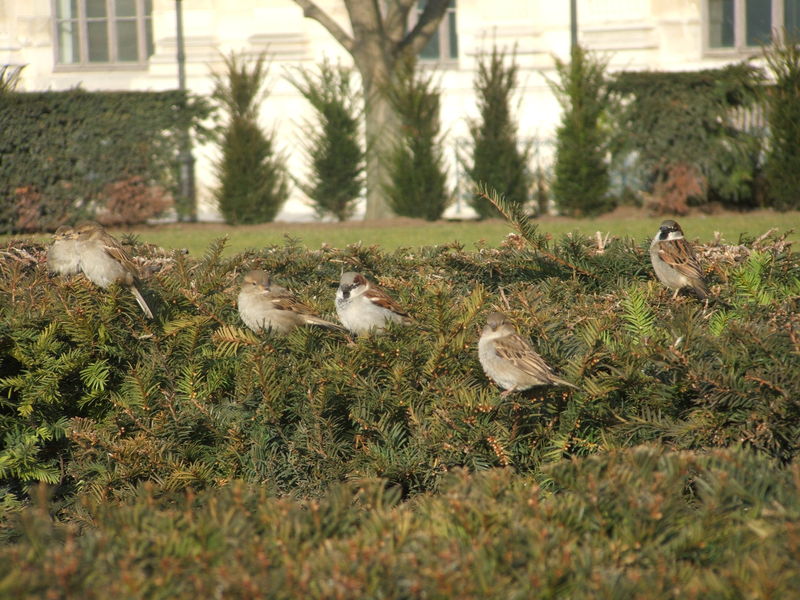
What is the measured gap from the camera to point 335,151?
1773cm

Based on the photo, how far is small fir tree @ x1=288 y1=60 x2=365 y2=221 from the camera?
695 inches

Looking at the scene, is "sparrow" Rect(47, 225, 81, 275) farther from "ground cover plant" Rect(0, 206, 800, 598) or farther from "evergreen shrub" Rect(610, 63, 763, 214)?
"evergreen shrub" Rect(610, 63, 763, 214)

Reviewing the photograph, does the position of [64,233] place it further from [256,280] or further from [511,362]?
[511,362]

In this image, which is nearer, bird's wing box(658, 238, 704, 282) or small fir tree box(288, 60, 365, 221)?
bird's wing box(658, 238, 704, 282)

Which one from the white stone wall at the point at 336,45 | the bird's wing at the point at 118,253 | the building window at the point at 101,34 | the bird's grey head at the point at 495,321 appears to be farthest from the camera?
the building window at the point at 101,34

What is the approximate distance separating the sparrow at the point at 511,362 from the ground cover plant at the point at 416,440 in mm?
70

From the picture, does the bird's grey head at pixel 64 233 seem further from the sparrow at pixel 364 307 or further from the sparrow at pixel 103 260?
the sparrow at pixel 364 307

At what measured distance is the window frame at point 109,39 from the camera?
23.2 m

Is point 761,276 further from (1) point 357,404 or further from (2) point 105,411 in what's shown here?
(2) point 105,411

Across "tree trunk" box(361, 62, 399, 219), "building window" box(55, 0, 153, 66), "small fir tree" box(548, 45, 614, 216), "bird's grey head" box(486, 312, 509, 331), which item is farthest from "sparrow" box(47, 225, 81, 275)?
"building window" box(55, 0, 153, 66)

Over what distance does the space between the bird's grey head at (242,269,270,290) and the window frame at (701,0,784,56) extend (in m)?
18.0

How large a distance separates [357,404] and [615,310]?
1216mm

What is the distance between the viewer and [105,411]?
13.2 feet

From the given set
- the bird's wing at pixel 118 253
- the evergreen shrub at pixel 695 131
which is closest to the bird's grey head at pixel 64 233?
the bird's wing at pixel 118 253
